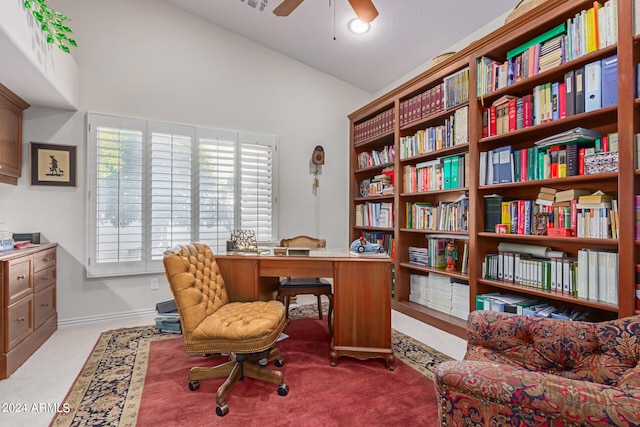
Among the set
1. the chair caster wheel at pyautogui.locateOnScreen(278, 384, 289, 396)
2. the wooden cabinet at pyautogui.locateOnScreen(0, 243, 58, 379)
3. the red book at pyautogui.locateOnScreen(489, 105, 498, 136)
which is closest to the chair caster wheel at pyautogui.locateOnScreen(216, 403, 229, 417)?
the chair caster wheel at pyautogui.locateOnScreen(278, 384, 289, 396)

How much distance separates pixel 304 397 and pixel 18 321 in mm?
2213

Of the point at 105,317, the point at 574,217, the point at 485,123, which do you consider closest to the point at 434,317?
the point at 574,217

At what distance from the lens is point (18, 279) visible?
7.55ft

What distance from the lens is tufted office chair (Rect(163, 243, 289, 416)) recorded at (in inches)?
71.3

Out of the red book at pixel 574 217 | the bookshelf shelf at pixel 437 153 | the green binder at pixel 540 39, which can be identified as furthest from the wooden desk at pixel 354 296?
the green binder at pixel 540 39

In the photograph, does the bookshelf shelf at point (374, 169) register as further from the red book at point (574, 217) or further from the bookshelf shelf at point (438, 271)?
the red book at point (574, 217)

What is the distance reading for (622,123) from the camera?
71.6 inches

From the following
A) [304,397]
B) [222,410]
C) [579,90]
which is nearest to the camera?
[222,410]

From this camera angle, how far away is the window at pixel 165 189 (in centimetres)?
319

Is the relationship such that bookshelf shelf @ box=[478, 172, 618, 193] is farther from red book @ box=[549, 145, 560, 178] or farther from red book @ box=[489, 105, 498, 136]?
red book @ box=[489, 105, 498, 136]

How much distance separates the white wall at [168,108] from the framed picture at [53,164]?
0.06 meters

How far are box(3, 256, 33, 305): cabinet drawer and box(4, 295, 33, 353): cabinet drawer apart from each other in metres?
0.05

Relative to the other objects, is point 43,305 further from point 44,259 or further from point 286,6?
point 286,6

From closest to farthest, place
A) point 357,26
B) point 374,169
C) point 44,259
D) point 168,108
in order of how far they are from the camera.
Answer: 1. point 44,259
2. point 357,26
3. point 168,108
4. point 374,169
